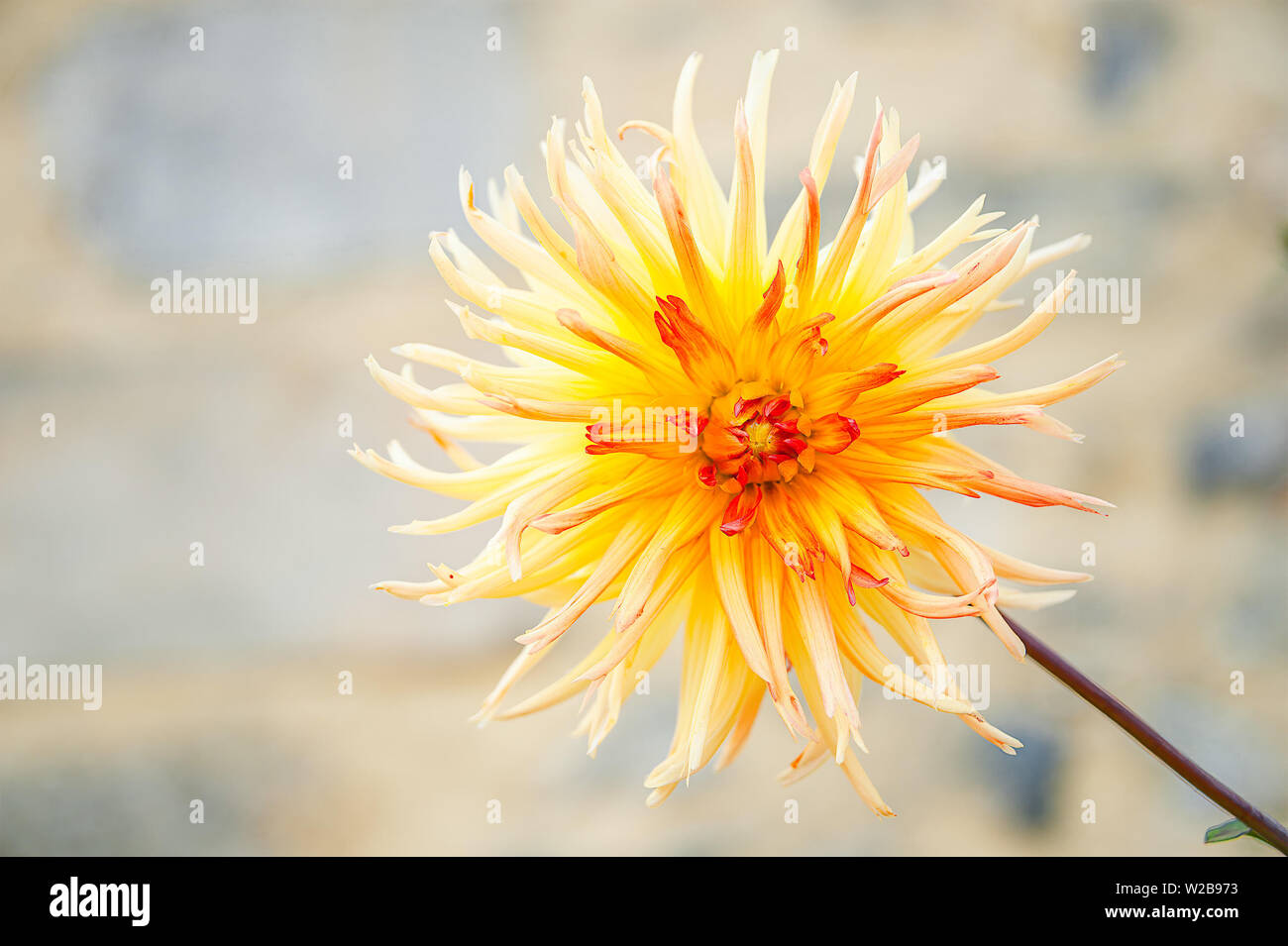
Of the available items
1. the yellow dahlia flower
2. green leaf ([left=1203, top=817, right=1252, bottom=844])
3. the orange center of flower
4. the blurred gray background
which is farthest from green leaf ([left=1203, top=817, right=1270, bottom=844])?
Answer: the blurred gray background

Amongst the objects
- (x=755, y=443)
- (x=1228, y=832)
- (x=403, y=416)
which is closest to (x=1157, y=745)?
(x=1228, y=832)

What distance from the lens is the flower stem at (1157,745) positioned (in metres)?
0.40

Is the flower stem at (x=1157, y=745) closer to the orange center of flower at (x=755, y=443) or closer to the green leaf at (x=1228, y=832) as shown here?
the green leaf at (x=1228, y=832)

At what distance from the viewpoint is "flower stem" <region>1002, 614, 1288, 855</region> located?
0.40 meters

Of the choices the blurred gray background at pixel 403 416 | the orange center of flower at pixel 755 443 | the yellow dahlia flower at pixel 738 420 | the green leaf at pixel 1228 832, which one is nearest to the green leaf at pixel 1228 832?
the green leaf at pixel 1228 832

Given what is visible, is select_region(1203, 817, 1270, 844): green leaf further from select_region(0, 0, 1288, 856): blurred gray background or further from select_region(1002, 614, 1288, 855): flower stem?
select_region(0, 0, 1288, 856): blurred gray background

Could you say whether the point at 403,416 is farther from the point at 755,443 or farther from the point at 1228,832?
the point at 1228,832

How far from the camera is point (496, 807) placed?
1045 millimetres

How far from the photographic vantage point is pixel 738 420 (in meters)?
0.43

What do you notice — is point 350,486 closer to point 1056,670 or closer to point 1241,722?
point 1056,670

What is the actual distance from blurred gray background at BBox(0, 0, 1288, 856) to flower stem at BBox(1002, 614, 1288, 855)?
59 centimetres

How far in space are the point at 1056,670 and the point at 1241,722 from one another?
28.7 inches

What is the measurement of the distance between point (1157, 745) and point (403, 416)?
2.90ft
